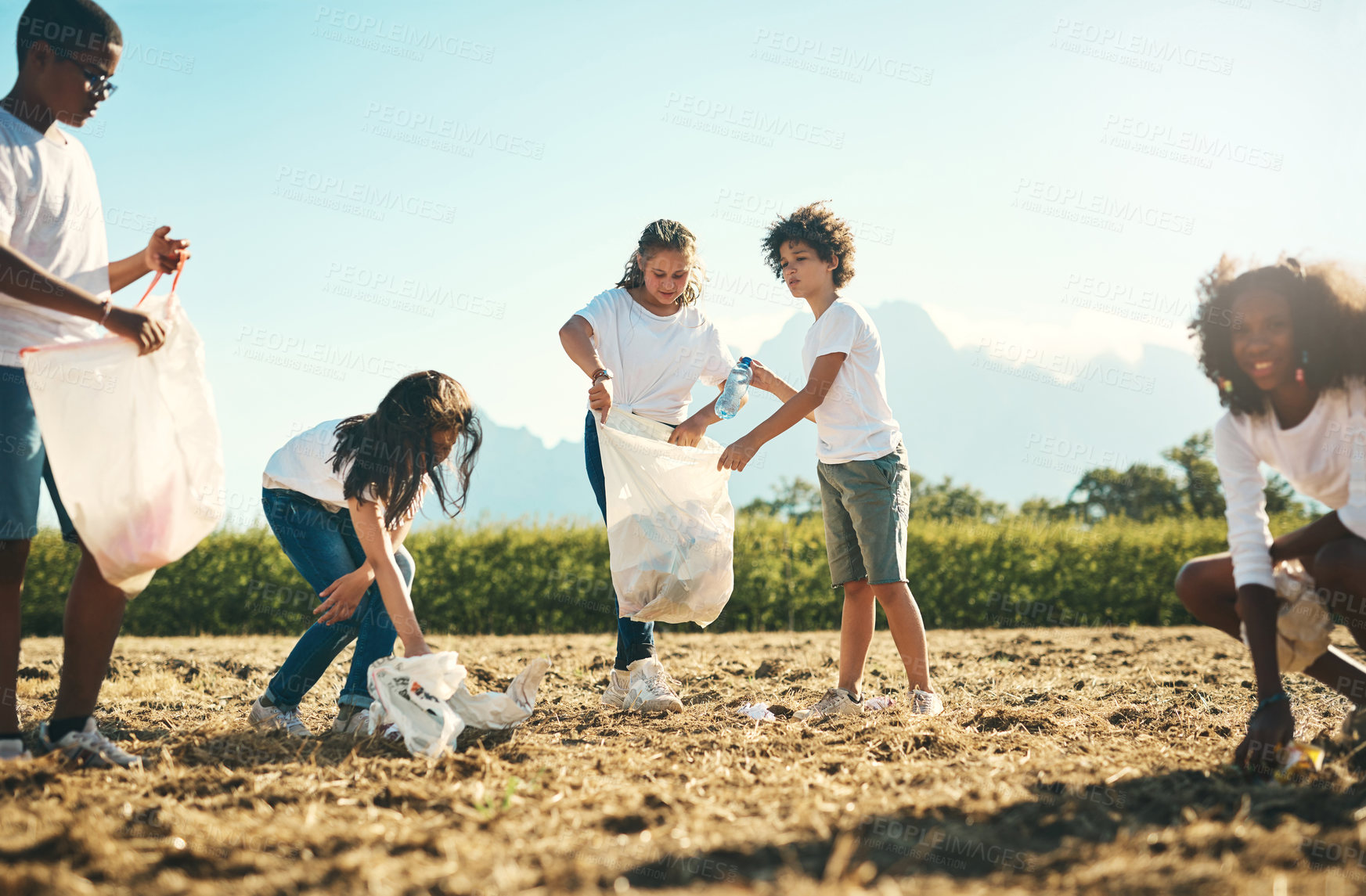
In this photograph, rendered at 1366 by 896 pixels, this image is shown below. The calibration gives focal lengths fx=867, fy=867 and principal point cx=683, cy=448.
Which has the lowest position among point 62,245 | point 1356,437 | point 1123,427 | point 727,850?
point 727,850

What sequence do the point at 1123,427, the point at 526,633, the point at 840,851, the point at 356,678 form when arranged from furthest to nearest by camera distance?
the point at 1123,427 < the point at 526,633 < the point at 356,678 < the point at 840,851

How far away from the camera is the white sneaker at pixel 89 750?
2.42 metres

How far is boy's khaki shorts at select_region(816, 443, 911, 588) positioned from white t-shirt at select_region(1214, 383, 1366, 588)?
114 centimetres

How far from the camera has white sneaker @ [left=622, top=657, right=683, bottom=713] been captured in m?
3.58

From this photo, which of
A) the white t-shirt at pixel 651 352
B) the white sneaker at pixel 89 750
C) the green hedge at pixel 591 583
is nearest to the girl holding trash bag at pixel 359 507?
the white sneaker at pixel 89 750

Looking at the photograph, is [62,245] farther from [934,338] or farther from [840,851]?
[934,338]

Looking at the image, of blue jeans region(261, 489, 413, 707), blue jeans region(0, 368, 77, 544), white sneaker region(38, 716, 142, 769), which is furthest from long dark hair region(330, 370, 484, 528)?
white sneaker region(38, 716, 142, 769)

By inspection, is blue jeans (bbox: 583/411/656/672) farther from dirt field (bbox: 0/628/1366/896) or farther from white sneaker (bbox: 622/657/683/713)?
dirt field (bbox: 0/628/1366/896)

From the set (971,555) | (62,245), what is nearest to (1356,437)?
(62,245)

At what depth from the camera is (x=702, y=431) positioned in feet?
12.3

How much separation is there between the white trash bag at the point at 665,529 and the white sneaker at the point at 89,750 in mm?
1713

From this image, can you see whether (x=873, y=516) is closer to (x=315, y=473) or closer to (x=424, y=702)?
(x=424, y=702)

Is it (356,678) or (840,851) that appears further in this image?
(356,678)

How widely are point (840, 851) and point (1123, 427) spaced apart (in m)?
194
